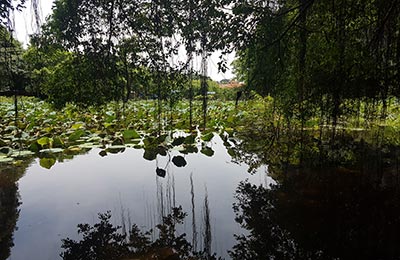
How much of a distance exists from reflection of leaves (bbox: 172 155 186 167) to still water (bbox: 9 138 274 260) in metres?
0.07

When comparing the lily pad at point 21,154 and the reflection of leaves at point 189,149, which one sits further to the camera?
the reflection of leaves at point 189,149

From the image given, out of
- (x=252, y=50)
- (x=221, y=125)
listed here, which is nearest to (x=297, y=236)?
(x=252, y=50)

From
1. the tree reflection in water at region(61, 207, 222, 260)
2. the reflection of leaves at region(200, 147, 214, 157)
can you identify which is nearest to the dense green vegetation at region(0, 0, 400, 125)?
the reflection of leaves at region(200, 147, 214, 157)

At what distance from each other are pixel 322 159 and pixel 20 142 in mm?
3985

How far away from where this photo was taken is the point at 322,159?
3902 millimetres

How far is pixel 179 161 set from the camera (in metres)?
3.91

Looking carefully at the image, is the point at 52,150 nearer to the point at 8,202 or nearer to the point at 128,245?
the point at 8,202

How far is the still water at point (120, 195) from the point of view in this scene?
199 cm

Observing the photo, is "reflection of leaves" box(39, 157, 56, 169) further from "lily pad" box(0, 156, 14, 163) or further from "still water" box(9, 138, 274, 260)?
"lily pad" box(0, 156, 14, 163)

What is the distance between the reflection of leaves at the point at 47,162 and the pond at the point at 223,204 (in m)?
0.05

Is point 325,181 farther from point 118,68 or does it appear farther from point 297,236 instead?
point 118,68

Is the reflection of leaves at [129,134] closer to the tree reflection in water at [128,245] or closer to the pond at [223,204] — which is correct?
the pond at [223,204]

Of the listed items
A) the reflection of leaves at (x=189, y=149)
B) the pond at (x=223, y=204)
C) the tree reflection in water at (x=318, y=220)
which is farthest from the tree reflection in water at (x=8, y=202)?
the reflection of leaves at (x=189, y=149)

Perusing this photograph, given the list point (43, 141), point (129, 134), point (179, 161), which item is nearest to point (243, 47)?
point (179, 161)
